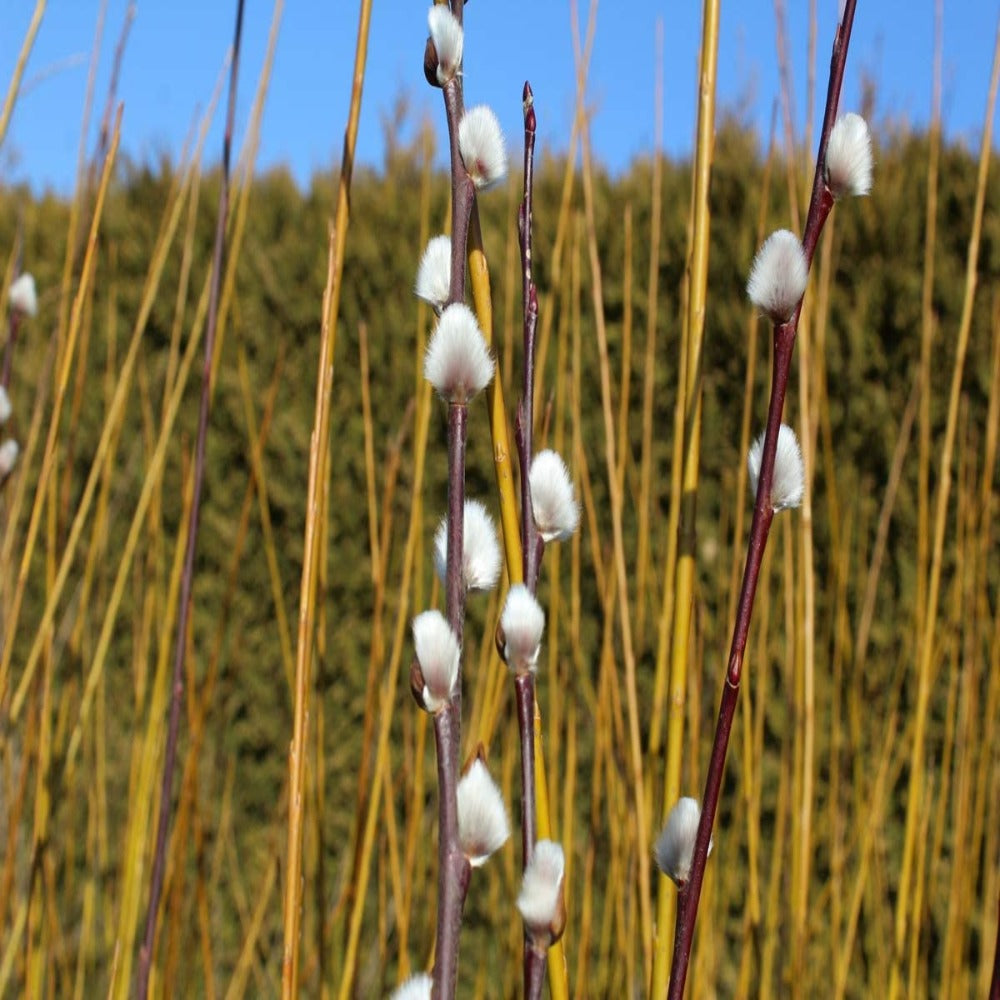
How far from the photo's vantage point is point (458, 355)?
1.23ft

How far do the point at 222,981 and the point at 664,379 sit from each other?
1.55 m

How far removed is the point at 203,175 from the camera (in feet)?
9.57

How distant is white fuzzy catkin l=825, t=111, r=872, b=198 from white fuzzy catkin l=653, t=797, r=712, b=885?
0.68ft

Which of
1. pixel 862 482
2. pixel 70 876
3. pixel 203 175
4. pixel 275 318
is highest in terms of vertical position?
pixel 203 175

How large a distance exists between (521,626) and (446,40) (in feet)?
0.65

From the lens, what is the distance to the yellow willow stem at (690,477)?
43 centimetres

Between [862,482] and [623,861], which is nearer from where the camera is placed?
[623,861]

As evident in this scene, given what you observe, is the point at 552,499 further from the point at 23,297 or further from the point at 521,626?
the point at 23,297

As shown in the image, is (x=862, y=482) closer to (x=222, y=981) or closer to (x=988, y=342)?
(x=988, y=342)

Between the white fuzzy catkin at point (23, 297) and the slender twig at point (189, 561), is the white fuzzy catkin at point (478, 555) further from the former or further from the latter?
the white fuzzy catkin at point (23, 297)

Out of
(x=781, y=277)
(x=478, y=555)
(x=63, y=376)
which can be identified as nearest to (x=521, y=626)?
(x=478, y=555)

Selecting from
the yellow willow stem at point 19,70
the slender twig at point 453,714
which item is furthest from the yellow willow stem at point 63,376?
the slender twig at point 453,714

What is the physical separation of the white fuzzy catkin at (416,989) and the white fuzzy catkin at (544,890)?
40mm

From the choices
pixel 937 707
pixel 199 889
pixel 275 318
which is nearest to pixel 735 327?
pixel 937 707
